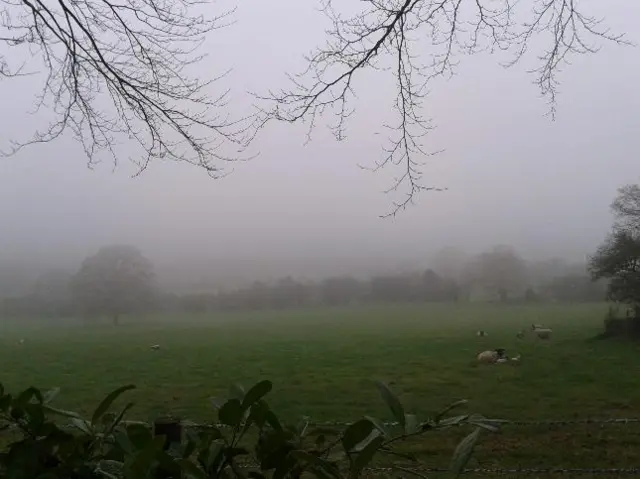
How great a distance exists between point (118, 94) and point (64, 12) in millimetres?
586

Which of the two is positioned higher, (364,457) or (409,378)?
(364,457)

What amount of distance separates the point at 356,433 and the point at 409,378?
14134mm

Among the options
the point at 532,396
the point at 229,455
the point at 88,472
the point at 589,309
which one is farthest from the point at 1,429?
the point at 589,309

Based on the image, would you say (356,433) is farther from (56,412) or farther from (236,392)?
(56,412)

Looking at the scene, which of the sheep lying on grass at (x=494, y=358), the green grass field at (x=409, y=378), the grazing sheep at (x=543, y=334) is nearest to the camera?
the green grass field at (x=409, y=378)

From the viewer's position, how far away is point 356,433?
95 centimetres

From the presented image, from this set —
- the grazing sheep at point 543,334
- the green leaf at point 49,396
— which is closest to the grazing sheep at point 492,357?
the grazing sheep at point 543,334

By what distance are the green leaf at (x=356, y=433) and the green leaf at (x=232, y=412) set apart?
0.17 meters

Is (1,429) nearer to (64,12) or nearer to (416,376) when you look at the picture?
(64,12)

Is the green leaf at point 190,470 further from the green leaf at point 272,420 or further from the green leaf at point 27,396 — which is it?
the green leaf at point 27,396

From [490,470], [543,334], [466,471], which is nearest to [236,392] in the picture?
[466,471]

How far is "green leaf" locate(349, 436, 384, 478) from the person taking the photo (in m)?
0.92

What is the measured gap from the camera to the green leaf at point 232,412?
97 centimetres

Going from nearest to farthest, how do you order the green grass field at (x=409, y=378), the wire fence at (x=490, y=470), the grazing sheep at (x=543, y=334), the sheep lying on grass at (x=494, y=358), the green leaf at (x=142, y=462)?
the green leaf at (x=142, y=462), the wire fence at (x=490, y=470), the green grass field at (x=409, y=378), the sheep lying on grass at (x=494, y=358), the grazing sheep at (x=543, y=334)
